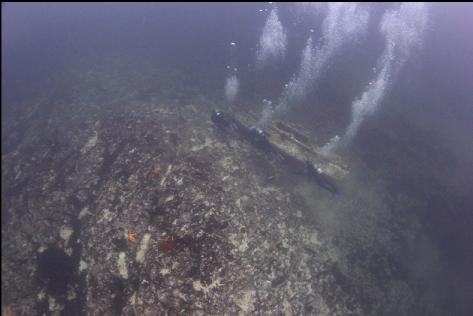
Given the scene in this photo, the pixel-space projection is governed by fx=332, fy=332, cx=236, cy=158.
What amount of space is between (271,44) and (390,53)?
6735mm

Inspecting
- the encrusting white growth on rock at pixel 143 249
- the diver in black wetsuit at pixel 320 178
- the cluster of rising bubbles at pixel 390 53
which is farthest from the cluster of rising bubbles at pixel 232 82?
the encrusting white growth on rock at pixel 143 249

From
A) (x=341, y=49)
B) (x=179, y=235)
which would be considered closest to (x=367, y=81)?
(x=341, y=49)

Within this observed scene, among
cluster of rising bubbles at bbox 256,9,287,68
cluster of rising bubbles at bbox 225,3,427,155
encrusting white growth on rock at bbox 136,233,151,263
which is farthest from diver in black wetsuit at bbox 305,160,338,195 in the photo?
cluster of rising bubbles at bbox 256,9,287,68

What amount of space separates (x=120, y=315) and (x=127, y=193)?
265 centimetres

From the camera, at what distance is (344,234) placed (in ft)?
26.2

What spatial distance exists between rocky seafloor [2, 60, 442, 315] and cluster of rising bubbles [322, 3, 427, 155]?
3033 millimetres

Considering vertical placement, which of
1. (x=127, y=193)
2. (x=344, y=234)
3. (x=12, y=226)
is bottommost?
(x=344, y=234)

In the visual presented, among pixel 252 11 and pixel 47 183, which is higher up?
pixel 47 183

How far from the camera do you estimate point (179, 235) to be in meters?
6.86

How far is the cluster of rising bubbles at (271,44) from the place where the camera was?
1748 cm

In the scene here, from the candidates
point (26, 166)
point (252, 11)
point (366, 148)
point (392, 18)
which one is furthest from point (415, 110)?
point (252, 11)

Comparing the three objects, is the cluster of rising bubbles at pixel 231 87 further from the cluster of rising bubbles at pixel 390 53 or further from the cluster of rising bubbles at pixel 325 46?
the cluster of rising bubbles at pixel 390 53

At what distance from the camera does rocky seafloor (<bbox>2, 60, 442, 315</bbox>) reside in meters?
6.50

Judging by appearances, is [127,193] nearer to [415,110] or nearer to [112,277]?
[112,277]
